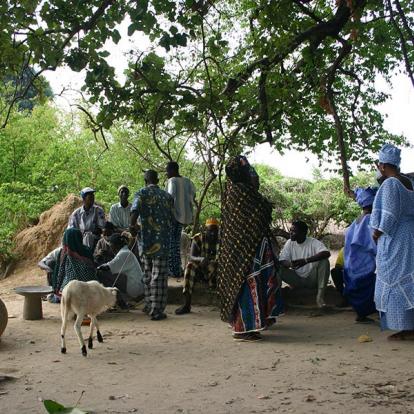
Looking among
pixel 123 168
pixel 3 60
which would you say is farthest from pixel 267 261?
pixel 123 168

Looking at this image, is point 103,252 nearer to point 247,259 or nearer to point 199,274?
point 199,274

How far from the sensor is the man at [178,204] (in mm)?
10023

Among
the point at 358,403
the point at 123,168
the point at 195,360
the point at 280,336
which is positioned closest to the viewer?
the point at 358,403

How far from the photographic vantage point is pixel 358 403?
171 inches

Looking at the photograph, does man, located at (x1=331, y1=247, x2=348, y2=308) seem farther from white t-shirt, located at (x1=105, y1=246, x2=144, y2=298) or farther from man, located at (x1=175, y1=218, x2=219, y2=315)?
white t-shirt, located at (x1=105, y1=246, x2=144, y2=298)

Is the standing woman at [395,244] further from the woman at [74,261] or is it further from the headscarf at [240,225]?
the woman at [74,261]

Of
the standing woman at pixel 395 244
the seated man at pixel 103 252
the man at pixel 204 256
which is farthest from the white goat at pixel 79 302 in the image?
the standing woman at pixel 395 244

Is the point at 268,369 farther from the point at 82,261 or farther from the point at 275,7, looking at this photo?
the point at 275,7

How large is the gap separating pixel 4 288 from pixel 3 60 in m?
6.14

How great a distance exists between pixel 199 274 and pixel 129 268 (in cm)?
102

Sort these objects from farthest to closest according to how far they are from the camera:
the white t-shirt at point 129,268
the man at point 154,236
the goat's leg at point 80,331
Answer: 1. the white t-shirt at point 129,268
2. the man at point 154,236
3. the goat's leg at point 80,331

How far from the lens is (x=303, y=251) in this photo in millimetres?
8180

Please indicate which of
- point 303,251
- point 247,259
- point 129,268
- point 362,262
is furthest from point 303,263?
point 129,268

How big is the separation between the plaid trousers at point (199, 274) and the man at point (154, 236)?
0.32 meters
